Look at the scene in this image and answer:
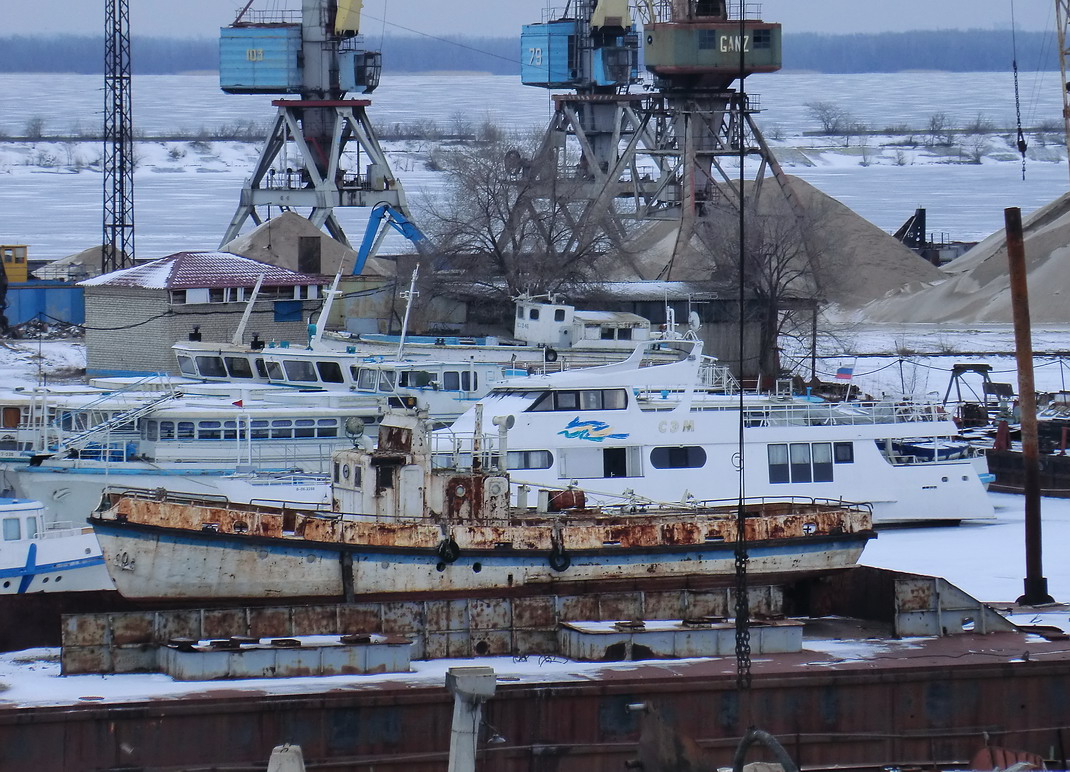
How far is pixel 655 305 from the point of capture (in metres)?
47.2

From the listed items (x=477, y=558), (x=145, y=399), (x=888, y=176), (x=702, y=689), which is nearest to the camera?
(x=702, y=689)

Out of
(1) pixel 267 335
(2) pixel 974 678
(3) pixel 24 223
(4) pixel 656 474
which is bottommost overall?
(2) pixel 974 678

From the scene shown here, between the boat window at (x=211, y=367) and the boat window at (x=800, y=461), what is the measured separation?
12800mm

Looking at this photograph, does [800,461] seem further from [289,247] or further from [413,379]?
[289,247]

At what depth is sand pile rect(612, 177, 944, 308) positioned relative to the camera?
53.4 metres

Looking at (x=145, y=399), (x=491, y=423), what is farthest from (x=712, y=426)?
(x=145, y=399)

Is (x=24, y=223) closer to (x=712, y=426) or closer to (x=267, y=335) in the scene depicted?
(x=267, y=335)

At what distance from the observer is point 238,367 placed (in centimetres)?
3694

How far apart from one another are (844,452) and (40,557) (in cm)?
1459

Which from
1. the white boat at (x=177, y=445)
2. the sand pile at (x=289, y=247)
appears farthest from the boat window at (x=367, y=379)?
the sand pile at (x=289, y=247)

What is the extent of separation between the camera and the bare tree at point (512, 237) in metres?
48.2

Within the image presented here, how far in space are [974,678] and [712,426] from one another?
1138cm

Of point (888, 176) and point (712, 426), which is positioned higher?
point (888, 176)

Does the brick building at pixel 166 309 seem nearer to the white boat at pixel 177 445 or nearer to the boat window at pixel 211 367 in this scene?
the boat window at pixel 211 367
